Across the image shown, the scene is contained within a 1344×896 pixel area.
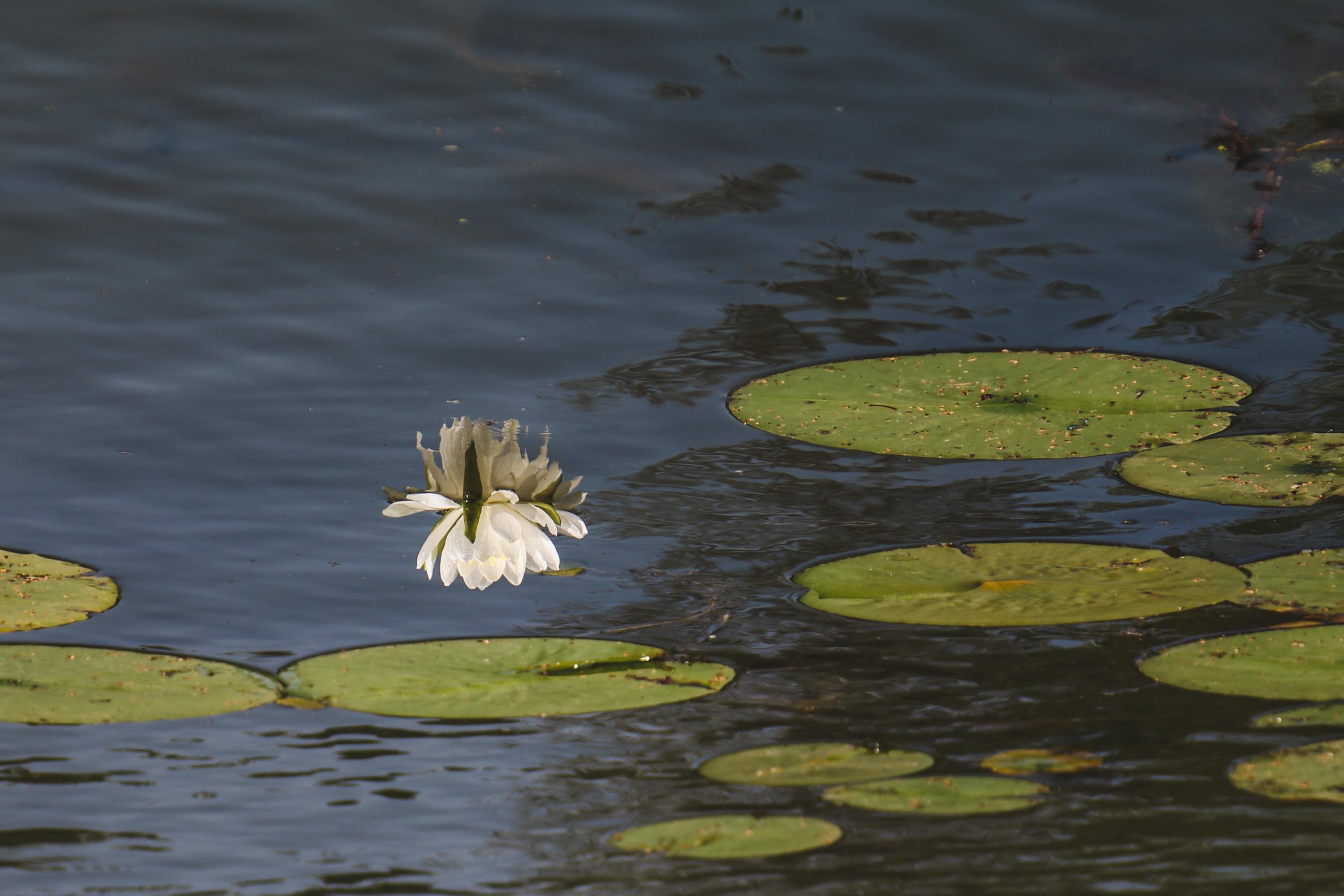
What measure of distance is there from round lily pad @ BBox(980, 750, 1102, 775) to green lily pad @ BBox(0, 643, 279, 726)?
1.27m

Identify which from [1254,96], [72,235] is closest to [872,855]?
[72,235]

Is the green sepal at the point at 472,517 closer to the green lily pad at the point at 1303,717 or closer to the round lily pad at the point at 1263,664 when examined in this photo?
the round lily pad at the point at 1263,664

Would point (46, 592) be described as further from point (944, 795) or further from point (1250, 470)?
point (1250, 470)

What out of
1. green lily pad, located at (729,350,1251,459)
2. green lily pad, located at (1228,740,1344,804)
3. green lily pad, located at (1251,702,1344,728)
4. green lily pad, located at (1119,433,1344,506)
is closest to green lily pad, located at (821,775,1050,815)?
green lily pad, located at (1228,740,1344,804)

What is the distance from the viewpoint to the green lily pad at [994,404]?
3.72 meters

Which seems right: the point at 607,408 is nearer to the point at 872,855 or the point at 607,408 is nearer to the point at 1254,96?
the point at 872,855

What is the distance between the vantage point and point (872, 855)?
193 centimetres

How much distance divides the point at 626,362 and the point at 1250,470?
1947 millimetres

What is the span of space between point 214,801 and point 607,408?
85.1 inches

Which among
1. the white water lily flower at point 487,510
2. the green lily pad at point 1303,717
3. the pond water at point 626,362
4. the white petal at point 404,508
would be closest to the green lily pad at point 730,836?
the pond water at point 626,362

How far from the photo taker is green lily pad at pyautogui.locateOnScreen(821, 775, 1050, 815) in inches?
79.4

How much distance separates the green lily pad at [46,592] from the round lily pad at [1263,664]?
210cm

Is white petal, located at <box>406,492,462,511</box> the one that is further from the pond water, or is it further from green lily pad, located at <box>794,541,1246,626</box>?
green lily pad, located at <box>794,541,1246,626</box>

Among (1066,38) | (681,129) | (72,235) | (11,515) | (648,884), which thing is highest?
(1066,38)
